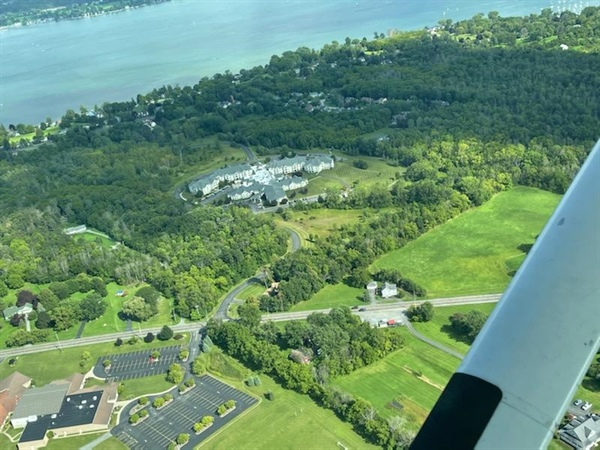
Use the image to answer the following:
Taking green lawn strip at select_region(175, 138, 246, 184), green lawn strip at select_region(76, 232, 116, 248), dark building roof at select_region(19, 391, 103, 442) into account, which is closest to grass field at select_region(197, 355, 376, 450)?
dark building roof at select_region(19, 391, 103, 442)

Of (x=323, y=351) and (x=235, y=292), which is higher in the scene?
(x=323, y=351)

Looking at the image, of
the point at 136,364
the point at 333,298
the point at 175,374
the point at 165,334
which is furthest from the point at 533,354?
the point at 333,298

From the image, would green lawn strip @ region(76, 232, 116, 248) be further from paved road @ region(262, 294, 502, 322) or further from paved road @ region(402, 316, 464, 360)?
paved road @ region(402, 316, 464, 360)

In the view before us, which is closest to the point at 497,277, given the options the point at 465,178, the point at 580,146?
the point at 465,178

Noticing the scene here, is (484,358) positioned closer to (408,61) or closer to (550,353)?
(550,353)

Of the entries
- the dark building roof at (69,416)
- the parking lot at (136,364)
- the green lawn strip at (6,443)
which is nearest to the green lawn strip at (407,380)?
the parking lot at (136,364)

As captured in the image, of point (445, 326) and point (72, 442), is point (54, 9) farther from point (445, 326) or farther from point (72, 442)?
point (445, 326)
